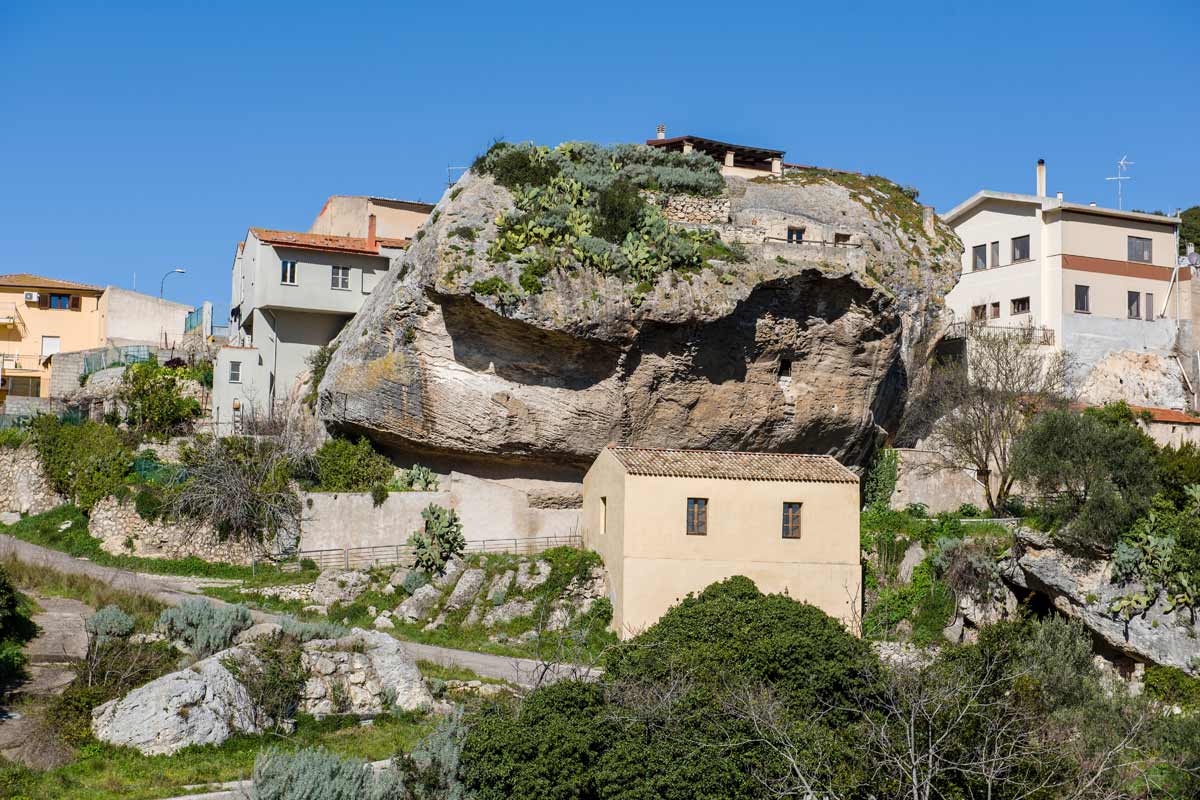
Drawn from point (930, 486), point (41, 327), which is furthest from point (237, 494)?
point (41, 327)

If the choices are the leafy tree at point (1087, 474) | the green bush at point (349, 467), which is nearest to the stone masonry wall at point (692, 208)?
the leafy tree at point (1087, 474)

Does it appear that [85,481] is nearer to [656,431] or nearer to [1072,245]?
[656,431]

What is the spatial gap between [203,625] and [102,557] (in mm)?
10780

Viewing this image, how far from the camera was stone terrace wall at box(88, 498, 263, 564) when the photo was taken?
36906 mm

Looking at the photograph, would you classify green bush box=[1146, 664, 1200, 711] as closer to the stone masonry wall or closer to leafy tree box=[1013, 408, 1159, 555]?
leafy tree box=[1013, 408, 1159, 555]

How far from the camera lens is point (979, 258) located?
5834cm

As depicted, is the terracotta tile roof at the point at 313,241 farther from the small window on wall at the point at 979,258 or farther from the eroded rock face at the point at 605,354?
the small window on wall at the point at 979,258

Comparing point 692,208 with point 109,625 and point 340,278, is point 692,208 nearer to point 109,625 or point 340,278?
point 340,278

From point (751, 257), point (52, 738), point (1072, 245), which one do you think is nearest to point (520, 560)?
point (751, 257)

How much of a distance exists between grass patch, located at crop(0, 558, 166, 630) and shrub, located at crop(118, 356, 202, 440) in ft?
30.4

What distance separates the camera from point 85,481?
127ft

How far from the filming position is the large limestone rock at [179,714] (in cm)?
2292

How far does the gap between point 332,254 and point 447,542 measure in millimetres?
15008

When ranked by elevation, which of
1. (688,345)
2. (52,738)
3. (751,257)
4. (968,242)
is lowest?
(52,738)
